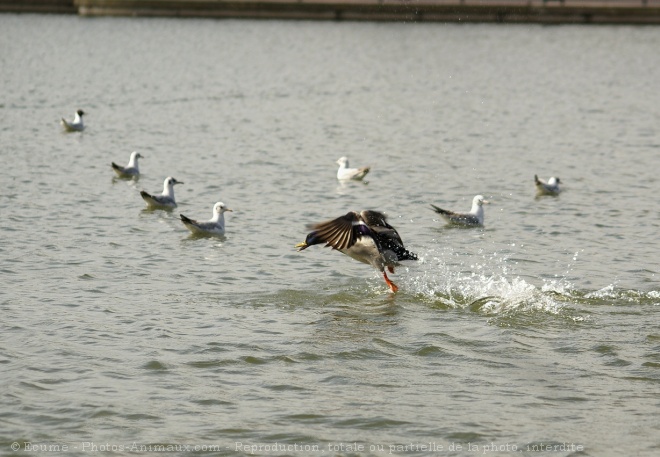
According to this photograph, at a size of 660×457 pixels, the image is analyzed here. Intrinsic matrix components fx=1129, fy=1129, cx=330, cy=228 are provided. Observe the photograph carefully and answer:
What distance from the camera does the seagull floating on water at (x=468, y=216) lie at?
58.9 feet

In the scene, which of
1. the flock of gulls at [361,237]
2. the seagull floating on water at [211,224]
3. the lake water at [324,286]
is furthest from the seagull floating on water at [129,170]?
the flock of gulls at [361,237]

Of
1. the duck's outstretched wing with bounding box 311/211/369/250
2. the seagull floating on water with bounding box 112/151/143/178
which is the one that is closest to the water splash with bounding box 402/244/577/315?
the duck's outstretched wing with bounding box 311/211/369/250

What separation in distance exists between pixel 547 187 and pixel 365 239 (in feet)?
24.8

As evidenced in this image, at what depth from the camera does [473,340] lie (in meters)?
11.8

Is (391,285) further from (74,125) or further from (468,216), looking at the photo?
(74,125)

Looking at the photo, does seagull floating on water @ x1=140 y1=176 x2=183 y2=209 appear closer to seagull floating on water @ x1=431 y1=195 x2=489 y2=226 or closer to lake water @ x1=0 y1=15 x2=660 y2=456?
lake water @ x1=0 y1=15 x2=660 y2=456

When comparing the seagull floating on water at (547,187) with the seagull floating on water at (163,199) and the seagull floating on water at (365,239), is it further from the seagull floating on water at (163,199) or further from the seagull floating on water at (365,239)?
the seagull floating on water at (365,239)

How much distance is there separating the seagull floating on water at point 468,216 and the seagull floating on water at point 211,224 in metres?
3.39

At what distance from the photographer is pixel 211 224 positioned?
55.9ft

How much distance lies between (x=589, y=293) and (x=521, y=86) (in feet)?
94.7

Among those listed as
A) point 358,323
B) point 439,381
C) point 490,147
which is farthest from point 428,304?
point 490,147

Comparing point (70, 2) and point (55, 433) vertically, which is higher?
point (70, 2)

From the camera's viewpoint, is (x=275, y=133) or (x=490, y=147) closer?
(x=490, y=147)

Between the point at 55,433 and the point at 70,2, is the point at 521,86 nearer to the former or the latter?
the point at 55,433
